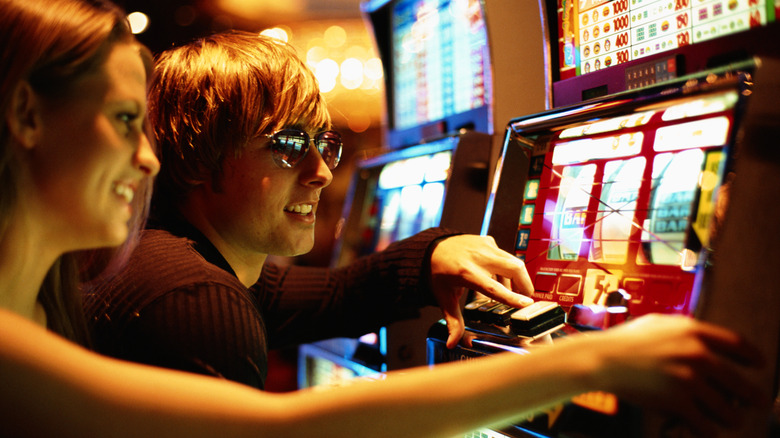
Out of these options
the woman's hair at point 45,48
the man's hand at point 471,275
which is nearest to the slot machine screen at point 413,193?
the man's hand at point 471,275

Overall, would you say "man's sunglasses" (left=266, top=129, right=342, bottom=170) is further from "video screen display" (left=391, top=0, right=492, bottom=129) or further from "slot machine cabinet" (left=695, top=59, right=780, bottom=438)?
"slot machine cabinet" (left=695, top=59, right=780, bottom=438)

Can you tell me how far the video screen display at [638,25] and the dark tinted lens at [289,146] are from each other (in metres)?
0.72

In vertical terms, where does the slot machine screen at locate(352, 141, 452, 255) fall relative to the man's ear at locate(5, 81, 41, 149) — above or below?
below

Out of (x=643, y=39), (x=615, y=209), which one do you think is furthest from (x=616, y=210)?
(x=643, y=39)

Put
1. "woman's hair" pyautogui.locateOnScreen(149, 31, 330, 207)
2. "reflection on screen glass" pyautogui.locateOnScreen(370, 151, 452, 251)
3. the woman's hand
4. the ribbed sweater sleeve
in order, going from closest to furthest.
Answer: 1. the woman's hand
2. "woman's hair" pyautogui.locateOnScreen(149, 31, 330, 207)
3. the ribbed sweater sleeve
4. "reflection on screen glass" pyautogui.locateOnScreen(370, 151, 452, 251)

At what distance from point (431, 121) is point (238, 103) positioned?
1.12 metres

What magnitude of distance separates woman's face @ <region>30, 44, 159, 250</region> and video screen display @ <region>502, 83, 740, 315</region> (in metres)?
0.90

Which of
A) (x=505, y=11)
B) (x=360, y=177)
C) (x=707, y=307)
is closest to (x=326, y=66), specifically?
(x=360, y=177)

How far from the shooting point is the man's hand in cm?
128

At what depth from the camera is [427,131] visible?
2.41 m

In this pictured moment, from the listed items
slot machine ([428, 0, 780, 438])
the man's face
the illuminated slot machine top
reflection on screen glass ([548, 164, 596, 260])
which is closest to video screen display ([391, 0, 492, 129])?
the illuminated slot machine top

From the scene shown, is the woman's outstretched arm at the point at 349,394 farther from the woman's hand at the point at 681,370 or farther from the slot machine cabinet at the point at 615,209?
the slot machine cabinet at the point at 615,209

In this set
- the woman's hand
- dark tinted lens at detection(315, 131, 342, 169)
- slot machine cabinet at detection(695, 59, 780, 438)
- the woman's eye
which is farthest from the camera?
dark tinted lens at detection(315, 131, 342, 169)

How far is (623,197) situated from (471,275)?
1.26 ft
